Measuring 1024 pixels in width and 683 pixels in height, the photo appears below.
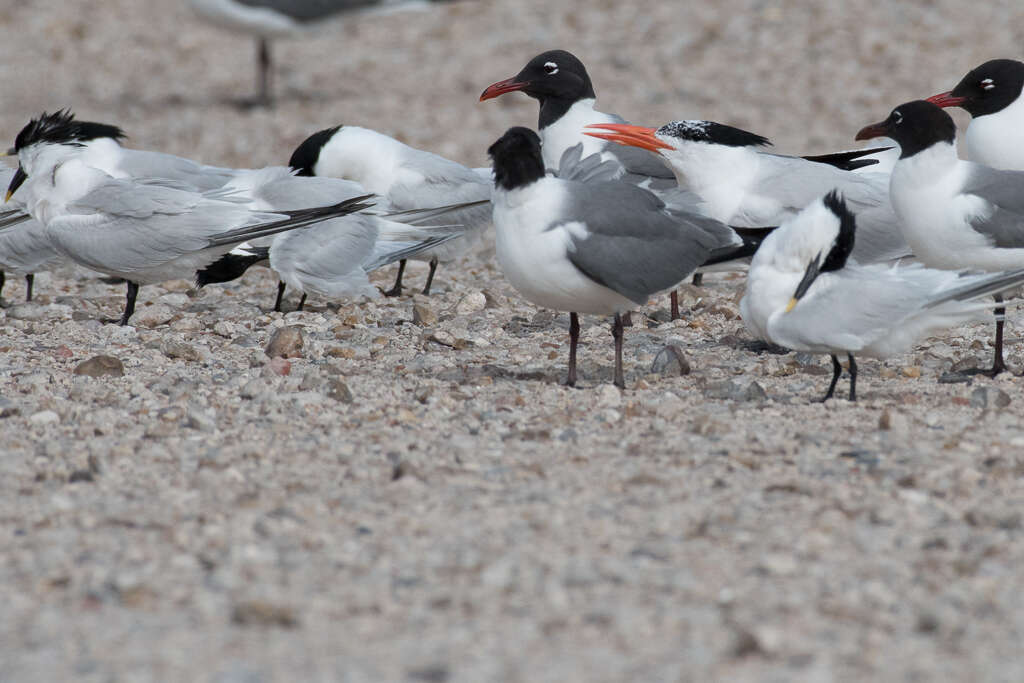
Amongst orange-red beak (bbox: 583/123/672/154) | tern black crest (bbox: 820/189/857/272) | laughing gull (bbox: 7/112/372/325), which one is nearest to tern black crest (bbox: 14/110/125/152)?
laughing gull (bbox: 7/112/372/325)

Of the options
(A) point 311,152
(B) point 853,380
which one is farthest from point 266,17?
(B) point 853,380

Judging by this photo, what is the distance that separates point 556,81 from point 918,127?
7.53ft

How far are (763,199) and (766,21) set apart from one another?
712 centimetres

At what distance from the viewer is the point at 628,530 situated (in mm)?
3590

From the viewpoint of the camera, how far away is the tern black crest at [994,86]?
634cm

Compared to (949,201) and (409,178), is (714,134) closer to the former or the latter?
(949,201)

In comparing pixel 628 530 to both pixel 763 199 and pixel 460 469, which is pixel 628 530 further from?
pixel 763 199

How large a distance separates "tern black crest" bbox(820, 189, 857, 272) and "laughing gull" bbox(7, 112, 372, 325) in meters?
2.40

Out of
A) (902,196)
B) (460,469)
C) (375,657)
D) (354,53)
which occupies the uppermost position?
(354,53)

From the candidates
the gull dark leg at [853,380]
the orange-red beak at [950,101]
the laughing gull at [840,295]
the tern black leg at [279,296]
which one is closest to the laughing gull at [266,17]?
the tern black leg at [279,296]

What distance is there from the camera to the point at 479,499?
3.87m

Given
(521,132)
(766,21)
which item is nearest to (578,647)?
(521,132)

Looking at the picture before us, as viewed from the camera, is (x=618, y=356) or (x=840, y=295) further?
(x=618, y=356)

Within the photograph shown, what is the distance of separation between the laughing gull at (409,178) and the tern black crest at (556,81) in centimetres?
51
